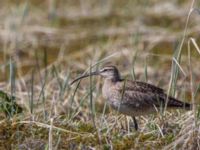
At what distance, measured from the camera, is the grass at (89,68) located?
750 cm

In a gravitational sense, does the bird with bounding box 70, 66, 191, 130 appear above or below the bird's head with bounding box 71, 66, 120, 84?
below

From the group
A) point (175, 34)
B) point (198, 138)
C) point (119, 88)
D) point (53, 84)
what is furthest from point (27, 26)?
point (198, 138)

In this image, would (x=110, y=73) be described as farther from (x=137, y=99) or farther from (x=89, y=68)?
(x=89, y=68)

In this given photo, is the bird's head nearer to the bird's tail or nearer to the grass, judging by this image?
the grass

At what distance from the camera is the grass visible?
750 cm

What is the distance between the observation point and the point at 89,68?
819 cm

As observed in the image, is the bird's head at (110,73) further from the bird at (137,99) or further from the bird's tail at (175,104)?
the bird's tail at (175,104)

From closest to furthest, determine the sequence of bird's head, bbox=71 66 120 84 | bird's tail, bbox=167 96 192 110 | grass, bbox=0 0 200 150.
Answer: grass, bbox=0 0 200 150, bird's tail, bbox=167 96 192 110, bird's head, bbox=71 66 120 84

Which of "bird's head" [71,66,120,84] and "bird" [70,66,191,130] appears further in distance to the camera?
"bird's head" [71,66,120,84]

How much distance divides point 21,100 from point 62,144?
2862 millimetres

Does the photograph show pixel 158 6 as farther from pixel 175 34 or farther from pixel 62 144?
pixel 62 144

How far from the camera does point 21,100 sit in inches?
403

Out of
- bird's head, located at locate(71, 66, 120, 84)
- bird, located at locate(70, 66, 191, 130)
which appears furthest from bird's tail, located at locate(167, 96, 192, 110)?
bird's head, located at locate(71, 66, 120, 84)

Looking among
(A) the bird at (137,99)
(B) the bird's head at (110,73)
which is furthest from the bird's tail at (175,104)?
(B) the bird's head at (110,73)
